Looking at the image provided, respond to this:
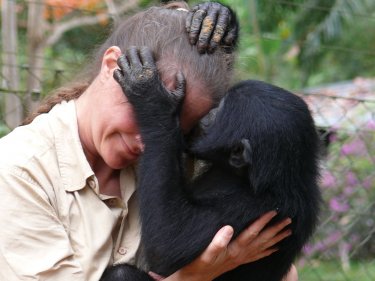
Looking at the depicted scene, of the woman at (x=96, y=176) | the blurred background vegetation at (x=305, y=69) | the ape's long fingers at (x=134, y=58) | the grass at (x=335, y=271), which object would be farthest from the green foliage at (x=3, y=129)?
the grass at (x=335, y=271)

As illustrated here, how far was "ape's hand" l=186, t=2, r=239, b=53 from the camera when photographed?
3.06 meters

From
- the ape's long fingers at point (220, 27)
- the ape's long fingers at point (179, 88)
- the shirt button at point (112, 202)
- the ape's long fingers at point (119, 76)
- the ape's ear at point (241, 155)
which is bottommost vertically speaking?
the shirt button at point (112, 202)

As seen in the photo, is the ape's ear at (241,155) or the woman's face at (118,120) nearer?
the woman's face at (118,120)

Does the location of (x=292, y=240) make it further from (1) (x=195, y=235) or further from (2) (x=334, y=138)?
(2) (x=334, y=138)

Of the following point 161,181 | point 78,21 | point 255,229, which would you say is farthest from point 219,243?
point 78,21

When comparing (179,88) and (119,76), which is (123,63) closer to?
(119,76)

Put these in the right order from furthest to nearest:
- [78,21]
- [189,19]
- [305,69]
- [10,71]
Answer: [305,69] → [78,21] → [10,71] → [189,19]

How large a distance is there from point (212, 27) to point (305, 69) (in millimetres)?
8238

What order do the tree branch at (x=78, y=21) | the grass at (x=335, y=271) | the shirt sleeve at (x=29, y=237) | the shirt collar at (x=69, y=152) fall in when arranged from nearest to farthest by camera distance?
the shirt sleeve at (x=29, y=237), the shirt collar at (x=69, y=152), the grass at (x=335, y=271), the tree branch at (x=78, y=21)

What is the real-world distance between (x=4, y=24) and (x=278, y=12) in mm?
3816

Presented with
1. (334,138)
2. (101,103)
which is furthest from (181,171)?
(334,138)

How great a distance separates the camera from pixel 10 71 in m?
4.95

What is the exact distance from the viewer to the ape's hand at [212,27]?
306 cm

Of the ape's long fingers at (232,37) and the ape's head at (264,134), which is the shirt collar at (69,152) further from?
the ape's long fingers at (232,37)
